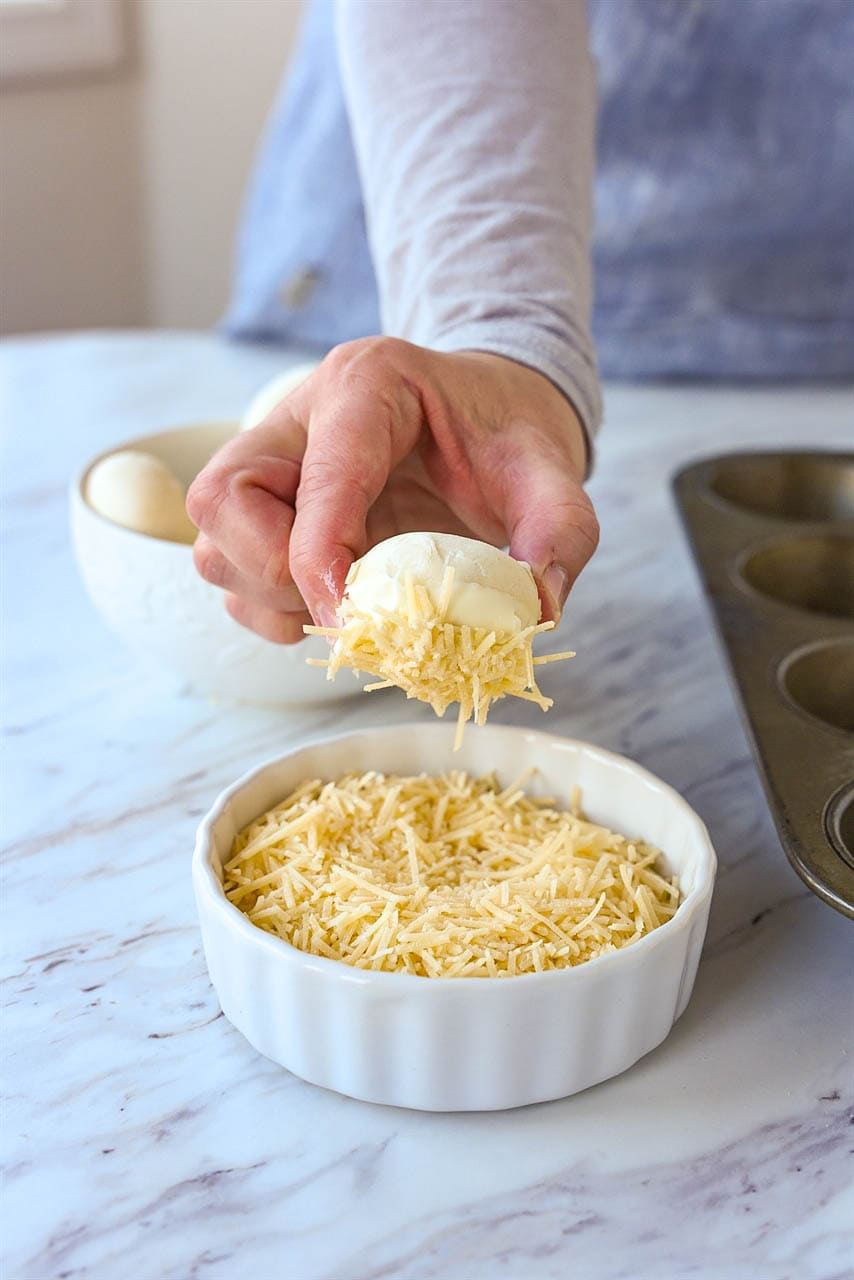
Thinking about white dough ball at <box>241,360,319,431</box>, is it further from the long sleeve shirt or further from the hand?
the hand

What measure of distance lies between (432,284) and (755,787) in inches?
17.4

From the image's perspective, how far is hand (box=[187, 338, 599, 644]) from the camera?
75 cm

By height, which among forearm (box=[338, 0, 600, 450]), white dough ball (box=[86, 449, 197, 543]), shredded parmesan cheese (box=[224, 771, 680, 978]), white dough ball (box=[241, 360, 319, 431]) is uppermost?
forearm (box=[338, 0, 600, 450])

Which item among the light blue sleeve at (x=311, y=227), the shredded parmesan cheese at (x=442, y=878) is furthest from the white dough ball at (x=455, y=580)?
the light blue sleeve at (x=311, y=227)

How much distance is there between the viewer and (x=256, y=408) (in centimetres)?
109

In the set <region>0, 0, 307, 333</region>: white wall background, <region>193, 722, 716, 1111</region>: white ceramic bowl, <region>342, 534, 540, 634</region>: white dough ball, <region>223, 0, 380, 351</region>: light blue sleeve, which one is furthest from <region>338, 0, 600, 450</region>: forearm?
<region>0, 0, 307, 333</region>: white wall background

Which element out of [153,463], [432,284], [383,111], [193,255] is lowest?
[193,255]

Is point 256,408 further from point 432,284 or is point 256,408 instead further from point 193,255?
point 193,255

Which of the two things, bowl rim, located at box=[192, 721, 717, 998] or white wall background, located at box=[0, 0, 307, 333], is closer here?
bowl rim, located at box=[192, 721, 717, 998]

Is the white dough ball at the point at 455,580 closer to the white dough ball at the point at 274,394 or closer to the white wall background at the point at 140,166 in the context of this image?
the white dough ball at the point at 274,394

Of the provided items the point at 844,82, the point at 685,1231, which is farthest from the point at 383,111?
the point at 685,1231

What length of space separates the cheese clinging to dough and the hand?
0.04 meters

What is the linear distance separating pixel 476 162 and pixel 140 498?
37 centimetres

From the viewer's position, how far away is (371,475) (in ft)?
2.53
